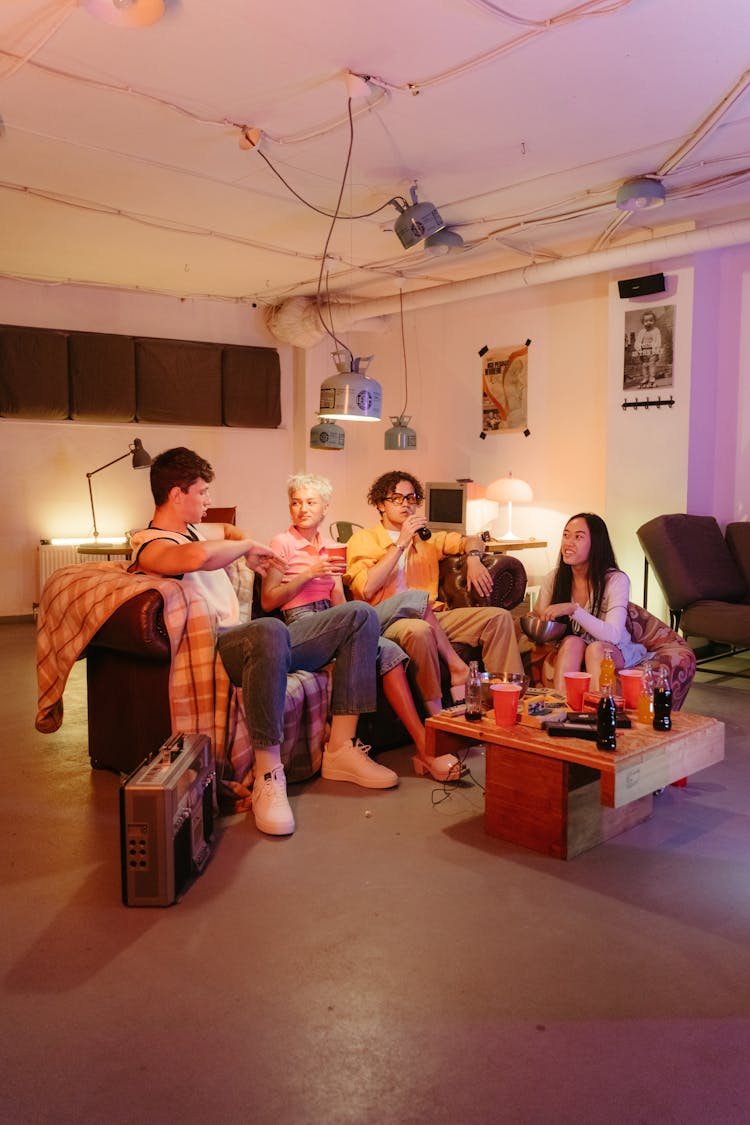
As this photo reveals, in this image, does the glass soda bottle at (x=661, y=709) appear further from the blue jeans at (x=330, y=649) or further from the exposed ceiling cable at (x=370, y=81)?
the exposed ceiling cable at (x=370, y=81)

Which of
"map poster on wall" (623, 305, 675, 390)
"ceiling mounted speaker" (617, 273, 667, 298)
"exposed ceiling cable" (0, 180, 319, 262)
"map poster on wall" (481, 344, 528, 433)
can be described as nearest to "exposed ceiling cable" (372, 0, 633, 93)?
"exposed ceiling cable" (0, 180, 319, 262)

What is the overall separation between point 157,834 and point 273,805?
0.63m

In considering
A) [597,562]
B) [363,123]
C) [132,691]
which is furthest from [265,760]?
[363,123]

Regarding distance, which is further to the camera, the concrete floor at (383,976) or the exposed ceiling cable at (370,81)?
the exposed ceiling cable at (370,81)

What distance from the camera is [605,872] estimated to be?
8.57ft

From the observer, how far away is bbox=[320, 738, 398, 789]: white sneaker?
132 inches

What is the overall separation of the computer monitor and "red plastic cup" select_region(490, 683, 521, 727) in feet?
13.4

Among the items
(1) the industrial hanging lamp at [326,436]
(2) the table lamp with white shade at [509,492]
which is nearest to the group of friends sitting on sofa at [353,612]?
(1) the industrial hanging lamp at [326,436]

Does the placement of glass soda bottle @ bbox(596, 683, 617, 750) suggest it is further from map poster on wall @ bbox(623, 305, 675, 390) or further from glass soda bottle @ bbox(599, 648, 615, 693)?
map poster on wall @ bbox(623, 305, 675, 390)

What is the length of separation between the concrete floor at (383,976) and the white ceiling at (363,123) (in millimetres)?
2848

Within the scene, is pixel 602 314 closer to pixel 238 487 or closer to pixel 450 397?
pixel 450 397

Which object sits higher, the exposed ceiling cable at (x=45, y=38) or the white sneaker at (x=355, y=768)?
the exposed ceiling cable at (x=45, y=38)

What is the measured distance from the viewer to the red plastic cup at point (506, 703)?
284 centimetres

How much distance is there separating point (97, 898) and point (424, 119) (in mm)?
3606
